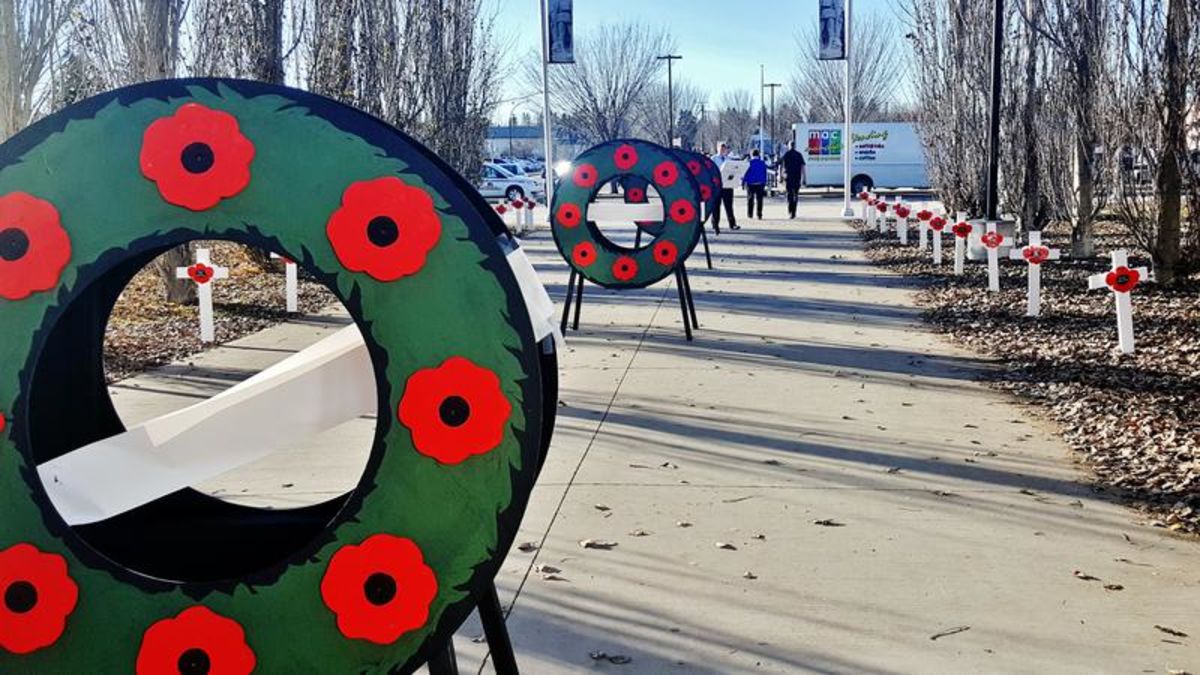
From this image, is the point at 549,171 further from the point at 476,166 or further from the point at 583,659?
the point at 583,659

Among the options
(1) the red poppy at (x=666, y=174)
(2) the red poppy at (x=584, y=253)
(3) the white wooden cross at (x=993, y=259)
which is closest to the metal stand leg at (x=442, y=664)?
(2) the red poppy at (x=584, y=253)

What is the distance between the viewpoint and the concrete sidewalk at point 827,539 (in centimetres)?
398

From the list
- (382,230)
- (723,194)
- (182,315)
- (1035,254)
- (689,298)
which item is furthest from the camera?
(723,194)

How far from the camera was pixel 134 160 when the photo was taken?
2.74m

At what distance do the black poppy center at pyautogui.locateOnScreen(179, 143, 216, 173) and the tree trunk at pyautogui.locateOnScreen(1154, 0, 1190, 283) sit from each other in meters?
11.2

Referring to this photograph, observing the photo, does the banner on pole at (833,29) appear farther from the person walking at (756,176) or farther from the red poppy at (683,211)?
the red poppy at (683,211)

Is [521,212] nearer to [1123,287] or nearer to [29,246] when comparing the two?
[1123,287]

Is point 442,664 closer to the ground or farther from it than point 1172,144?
closer to the ground

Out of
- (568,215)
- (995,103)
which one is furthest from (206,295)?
(995,103)

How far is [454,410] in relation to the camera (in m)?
2.71

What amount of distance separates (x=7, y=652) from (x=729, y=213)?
22766 millimetres

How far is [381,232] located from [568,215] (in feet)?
26.9

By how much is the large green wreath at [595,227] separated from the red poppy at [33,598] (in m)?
8.20

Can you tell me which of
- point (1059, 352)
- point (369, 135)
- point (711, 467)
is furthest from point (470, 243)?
point (1059, 352)
